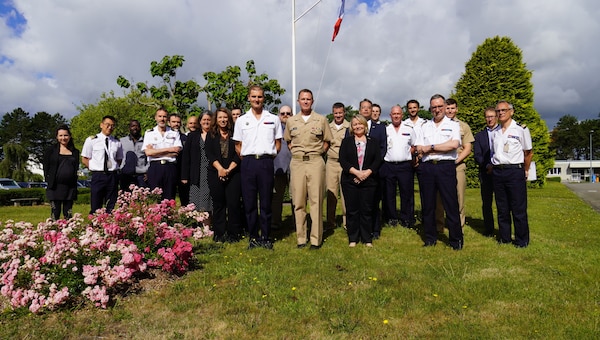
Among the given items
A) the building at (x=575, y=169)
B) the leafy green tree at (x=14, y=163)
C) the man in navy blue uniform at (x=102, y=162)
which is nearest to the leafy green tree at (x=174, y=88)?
the man in navy blue uniform at (x=102, y=162)

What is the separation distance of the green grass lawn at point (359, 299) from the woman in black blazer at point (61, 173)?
278 cm

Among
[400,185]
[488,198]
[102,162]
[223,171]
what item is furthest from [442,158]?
[102,162]

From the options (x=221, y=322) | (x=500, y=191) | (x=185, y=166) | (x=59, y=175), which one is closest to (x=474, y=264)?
(x=500, y=191)

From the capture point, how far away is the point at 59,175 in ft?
21.4

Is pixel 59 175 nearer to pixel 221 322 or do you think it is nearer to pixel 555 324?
pixel 221 322

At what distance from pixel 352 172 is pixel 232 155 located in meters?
1.82

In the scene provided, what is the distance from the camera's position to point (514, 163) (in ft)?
18.9

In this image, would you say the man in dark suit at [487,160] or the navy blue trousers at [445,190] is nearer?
the navy blue trousers at [445,190]

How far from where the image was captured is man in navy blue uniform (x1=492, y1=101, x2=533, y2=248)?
5.74 metres

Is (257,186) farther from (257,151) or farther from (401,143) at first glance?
(401,143)

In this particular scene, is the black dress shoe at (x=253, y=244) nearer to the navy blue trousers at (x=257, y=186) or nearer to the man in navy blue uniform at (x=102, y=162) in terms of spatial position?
the navy blue trousers at (x=257, y=186)

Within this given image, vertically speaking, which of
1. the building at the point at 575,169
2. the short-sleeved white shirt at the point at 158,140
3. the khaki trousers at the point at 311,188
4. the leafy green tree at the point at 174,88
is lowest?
the building at the point at 575,169

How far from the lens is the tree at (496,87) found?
752 inches

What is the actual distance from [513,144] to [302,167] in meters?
3.04
